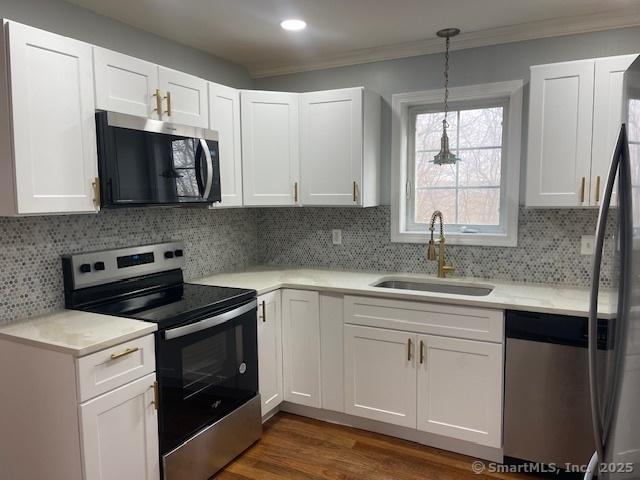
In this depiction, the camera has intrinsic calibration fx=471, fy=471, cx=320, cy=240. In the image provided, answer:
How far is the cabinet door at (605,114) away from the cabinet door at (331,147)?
1.28 metres

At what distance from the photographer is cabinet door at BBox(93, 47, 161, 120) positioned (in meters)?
2.10

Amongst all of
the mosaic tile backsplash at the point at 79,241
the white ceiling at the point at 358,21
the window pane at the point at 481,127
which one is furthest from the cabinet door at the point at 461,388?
the white ceiling at the point at 358,21

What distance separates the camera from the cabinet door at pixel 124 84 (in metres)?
2.10

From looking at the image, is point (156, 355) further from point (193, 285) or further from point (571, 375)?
point (571, 375)

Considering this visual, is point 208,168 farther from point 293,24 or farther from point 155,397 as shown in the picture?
point 155,397

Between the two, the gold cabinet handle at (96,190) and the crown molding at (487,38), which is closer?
the gold cabinet handle at (96,190)

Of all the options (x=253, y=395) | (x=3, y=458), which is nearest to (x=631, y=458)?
(x=253, y=395)

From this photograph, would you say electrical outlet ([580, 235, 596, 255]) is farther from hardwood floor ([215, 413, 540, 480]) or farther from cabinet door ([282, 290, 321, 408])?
cabinet door ([282, 290, 321, 408])

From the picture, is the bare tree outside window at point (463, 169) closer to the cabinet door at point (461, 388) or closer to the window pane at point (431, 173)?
the window pane at point (431, 173)

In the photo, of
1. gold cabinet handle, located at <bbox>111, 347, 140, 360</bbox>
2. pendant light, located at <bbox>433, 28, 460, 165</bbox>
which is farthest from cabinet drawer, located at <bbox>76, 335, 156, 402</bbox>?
pendant light, located at <bbox>433, 28, 460, 165</bbox>

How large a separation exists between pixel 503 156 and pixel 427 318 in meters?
1.19

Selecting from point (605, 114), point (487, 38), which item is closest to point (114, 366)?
point (605, 114)

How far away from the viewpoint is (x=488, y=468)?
2.46 m

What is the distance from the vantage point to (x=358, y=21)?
260 cm
